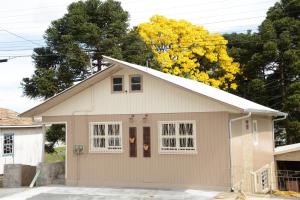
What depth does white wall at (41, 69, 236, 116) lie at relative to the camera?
53.5 feet

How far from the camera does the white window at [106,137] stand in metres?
17.6

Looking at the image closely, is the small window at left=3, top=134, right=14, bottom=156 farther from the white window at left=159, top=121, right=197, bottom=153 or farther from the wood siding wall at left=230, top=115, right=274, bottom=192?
the wood siding wall at left=230, top=115, right=274, bottom=192

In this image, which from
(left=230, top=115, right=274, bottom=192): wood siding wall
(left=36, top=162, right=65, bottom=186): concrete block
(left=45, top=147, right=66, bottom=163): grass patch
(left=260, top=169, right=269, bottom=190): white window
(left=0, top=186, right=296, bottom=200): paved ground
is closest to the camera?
(left=0, top=186, right=296, bottom=200): paved ground

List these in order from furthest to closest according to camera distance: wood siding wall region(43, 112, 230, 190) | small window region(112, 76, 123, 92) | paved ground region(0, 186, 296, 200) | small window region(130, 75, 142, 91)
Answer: small window region(112, 76, 123, 92) < small window region(130, 75, 142, 91) < wood siding wall region(43, 112, 230, 190) < paved ground region(0, 186, 296, 200)

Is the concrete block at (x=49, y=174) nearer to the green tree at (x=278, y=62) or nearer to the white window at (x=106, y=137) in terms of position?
the white window at (x=106, y=137)

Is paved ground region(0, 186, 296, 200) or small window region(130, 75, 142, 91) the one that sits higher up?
small window region(130, 75, 142, 91)

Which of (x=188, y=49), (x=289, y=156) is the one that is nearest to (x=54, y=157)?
(x=188, y=49)

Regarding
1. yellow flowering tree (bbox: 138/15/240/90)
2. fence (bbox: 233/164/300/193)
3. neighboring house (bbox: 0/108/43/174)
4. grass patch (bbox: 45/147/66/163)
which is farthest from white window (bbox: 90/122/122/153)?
yellow flowering tree (bbox: 138/15/240/90)

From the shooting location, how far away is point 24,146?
26984 millimetres

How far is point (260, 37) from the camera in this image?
3375 centimetres

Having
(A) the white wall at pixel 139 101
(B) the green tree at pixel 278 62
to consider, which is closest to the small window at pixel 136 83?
(A) the white wall at pixel 139 101

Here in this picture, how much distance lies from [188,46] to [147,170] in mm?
22052

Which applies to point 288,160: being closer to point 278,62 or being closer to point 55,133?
point 278,62

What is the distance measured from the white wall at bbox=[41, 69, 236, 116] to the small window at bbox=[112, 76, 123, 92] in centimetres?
17
